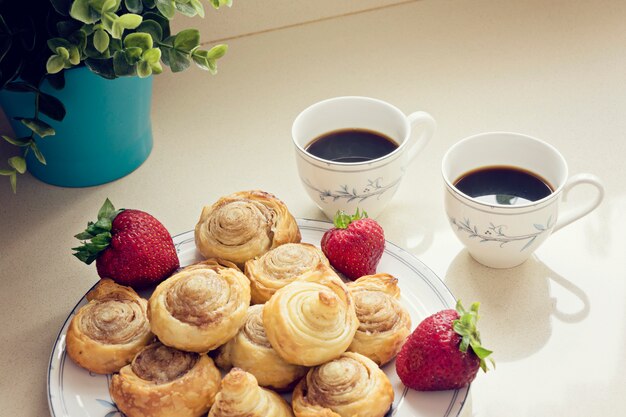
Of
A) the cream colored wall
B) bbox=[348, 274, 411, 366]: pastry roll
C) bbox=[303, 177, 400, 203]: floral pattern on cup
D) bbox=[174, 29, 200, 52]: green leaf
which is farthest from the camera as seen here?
the cream colored wall

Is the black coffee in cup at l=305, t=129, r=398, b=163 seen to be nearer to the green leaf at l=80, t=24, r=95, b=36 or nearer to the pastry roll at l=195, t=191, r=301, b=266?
the pastry roll at l=195, t=191, r=301, b=266

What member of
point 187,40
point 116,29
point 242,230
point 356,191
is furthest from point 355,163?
point 116,29

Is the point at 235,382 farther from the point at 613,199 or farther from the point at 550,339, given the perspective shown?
the point at 613,199

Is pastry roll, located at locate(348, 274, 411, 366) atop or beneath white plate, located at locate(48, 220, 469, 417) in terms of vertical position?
atop

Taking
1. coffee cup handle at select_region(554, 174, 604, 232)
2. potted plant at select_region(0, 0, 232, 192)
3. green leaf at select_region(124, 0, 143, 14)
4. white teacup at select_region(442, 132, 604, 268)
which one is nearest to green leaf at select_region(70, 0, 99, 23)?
potted plant at select_region(0, 0, 232, 192)

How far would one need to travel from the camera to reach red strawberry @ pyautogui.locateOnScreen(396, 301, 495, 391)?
946 mm

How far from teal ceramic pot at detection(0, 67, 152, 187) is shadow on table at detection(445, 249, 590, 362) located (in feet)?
2.06

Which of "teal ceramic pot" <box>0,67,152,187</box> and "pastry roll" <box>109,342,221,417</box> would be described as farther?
"teal ceramic pot" <box>0,67,152,187</box>

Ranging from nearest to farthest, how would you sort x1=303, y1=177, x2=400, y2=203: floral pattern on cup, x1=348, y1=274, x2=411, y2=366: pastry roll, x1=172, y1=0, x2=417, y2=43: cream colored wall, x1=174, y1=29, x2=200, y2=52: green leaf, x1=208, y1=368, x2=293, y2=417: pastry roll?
1. x1=208, y1=368, x2=293, y2=417: pastry roll
2. x1=348, y1=274, x2=411, y2=366: pastry roll
3. x1=174, y1=29, x2=200, y2=52: green leaf
4. x1=303, y1=177, x2=400, y2=203: floral pattern on cup
5. x1=172, y1=0, x2=417, y2=43: cream colored wall

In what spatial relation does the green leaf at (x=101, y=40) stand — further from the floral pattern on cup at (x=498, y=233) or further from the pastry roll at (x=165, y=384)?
the floral pattern on cup at (x=498, y=233)

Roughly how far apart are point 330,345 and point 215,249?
27 centimetres

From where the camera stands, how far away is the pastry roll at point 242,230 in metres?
1.14

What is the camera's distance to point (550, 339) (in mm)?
1126

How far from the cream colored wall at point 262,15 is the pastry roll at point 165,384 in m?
0.93
